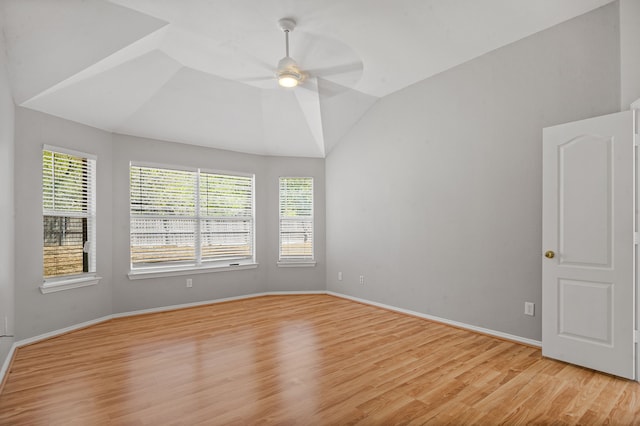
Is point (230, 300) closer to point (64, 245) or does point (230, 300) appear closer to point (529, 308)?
point (64, 245)

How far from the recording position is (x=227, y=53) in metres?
3.97

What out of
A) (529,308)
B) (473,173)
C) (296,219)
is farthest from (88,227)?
(529,308)

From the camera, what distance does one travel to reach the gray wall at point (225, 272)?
4.85 metres

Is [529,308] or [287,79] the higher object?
[287,79]

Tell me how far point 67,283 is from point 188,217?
5.93 ft

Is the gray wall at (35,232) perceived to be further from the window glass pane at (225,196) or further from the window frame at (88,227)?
the window glass pane at (225,196)

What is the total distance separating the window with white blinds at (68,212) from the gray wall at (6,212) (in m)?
0.50

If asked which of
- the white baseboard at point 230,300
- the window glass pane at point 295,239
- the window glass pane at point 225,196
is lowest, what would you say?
the white baseboard at point 230,300

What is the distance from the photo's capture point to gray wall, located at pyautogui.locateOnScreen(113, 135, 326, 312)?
4848 millimetres

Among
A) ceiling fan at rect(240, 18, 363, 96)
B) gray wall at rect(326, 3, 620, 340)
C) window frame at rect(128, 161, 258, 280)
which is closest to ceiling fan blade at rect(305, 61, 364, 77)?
ceiling fan at rect(240, 18, 363, 96)

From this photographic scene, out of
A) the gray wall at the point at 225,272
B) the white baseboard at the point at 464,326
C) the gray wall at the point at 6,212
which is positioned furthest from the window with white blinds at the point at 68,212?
the white baseboard at the point at 464,326

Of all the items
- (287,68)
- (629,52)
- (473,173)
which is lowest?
(473,173)

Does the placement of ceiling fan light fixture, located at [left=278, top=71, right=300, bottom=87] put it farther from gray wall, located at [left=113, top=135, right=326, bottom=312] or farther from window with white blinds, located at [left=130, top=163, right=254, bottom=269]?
window with white blinds, located at [left=130, top=163, right=254, bottom=269]

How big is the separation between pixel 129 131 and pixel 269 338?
3.41 m
